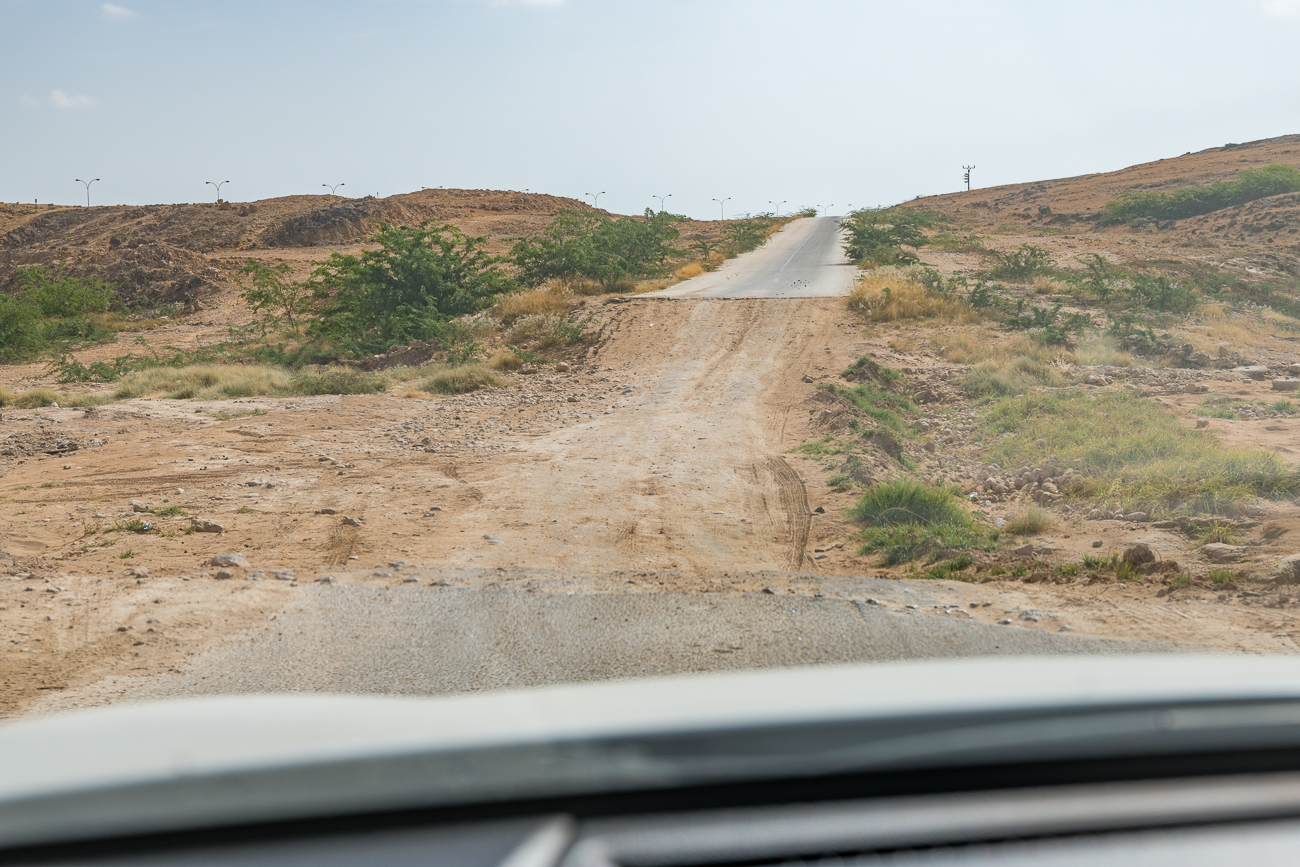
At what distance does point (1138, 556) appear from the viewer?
18.8 ft

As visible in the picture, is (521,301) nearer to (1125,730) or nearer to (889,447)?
(889,447)

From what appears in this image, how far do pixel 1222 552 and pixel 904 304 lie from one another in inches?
→ 550

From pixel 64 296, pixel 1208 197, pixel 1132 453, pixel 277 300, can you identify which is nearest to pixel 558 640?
pixel 1132 453

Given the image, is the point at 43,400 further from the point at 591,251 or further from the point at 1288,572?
the point at 1288,572

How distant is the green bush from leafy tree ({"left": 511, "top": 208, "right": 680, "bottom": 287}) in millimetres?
29562

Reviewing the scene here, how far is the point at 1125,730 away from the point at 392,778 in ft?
2.86

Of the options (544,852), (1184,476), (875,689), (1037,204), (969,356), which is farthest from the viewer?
(1037,204)

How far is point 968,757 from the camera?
1.00 meters

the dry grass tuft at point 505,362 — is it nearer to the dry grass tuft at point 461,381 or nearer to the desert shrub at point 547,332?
the dry grass tuft at point 461,381

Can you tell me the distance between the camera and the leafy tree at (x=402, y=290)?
64.4 feet

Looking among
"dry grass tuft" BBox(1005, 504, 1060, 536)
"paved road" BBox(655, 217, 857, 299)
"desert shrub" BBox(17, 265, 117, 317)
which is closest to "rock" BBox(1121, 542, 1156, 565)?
"dry grass tuft" BBox(1005, 504, 1060, 536)

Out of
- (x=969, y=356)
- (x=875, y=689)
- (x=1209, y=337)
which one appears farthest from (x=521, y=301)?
(x=875, y=689)

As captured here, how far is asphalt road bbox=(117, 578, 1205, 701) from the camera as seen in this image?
4.25 m

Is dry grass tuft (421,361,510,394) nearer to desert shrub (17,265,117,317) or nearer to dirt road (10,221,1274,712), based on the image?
dirt road (10,221,1274,712)
